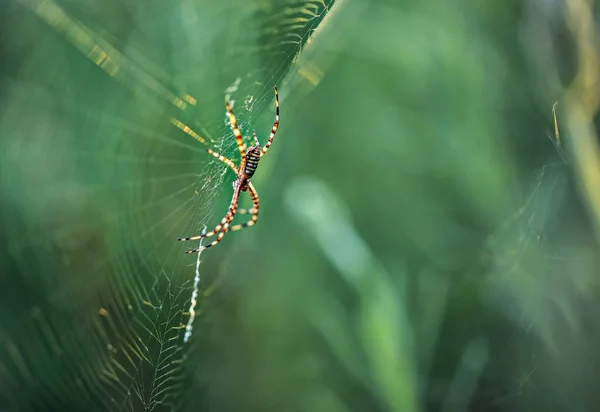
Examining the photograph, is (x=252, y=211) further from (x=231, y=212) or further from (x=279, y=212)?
(x=279, y=212)

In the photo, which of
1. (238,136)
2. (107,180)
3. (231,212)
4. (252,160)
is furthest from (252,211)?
(107,180)

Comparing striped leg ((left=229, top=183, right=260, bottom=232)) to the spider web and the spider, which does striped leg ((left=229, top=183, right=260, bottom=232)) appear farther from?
the spider web

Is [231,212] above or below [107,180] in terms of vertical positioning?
below

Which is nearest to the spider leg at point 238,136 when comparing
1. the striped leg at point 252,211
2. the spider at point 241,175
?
the spider at point 241,175

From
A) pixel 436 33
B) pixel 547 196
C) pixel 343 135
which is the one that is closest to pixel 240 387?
pixel 343 135

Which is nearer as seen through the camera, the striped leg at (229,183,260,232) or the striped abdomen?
the striped abdomen

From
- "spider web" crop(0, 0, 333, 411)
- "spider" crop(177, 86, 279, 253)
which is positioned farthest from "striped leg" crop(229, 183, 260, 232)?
"spider web" crop(0, 0, 333, 411)

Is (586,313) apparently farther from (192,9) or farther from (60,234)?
(60,234)

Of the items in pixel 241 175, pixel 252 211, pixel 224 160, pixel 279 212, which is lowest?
pixel 279 212
